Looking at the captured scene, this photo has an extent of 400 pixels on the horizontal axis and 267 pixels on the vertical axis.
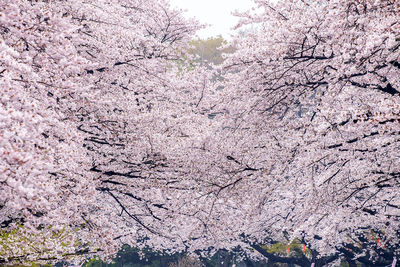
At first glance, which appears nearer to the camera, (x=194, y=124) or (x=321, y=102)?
(x=321, y=102)

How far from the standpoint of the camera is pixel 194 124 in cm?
985

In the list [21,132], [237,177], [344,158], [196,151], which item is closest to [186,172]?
[196,151]

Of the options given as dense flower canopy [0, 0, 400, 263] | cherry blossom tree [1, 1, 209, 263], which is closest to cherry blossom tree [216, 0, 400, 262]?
dense flower canopy [0, 0, 400, 263]

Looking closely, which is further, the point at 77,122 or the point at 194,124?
the point at 194,124

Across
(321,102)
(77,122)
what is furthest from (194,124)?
(321,102)

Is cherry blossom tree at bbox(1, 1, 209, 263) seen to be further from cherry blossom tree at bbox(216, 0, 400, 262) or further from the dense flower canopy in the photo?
cherry blossom tree at bbox(216, 0, 400, 262)

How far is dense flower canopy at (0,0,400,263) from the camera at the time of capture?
523cm

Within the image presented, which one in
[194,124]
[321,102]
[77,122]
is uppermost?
[194,124]

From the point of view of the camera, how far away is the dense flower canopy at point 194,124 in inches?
206

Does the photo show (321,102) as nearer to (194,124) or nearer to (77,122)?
(194,124)

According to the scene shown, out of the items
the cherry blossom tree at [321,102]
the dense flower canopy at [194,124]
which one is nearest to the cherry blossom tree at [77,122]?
the dense flower canopy at [194,124]

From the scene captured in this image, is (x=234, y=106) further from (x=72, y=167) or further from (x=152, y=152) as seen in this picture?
(x=72, y=167)

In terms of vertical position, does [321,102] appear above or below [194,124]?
below

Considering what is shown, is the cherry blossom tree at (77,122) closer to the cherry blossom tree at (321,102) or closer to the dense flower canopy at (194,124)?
the dense flower canopy at (194,124)
